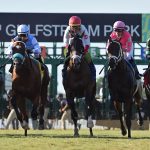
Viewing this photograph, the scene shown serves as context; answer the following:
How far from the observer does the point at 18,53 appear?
1547 cm

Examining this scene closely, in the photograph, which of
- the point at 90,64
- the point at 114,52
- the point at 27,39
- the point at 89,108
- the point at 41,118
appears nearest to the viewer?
the point at 114,52

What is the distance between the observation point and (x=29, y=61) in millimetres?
16188

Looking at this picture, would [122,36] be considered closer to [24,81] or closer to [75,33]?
[75,33]

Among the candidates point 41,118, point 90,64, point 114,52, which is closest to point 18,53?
point 90,64

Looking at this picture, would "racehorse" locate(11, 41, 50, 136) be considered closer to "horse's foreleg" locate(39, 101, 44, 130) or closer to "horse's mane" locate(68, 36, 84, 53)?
"horse's mane" locate(68, 36, 84, 53)

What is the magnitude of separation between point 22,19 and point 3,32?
1277mm

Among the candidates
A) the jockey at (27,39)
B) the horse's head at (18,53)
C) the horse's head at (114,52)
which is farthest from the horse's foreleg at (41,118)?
the horse's head at (114,52)

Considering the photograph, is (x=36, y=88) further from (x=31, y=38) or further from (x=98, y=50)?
(x=98, y=50)

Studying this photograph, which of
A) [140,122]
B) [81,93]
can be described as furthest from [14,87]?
[140,122]

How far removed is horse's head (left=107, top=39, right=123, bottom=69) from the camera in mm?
15398

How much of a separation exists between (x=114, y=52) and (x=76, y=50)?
33.9 inches

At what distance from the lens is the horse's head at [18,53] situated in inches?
607

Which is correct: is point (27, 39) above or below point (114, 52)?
above

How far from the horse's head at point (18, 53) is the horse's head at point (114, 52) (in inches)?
76.5
